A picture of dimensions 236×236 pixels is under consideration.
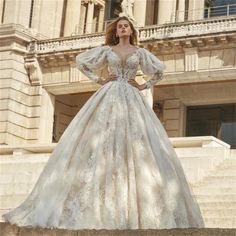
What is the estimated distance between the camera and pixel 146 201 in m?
5.89

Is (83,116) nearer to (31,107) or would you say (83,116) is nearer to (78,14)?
(31,107)

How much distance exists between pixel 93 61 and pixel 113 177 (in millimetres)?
1696

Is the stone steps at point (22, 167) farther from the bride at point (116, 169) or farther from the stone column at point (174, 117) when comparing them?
the stone column at point (174, 117)

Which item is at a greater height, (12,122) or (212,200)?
(12,122)

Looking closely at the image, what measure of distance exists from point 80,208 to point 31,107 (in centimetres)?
2255

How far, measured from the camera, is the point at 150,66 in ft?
23.4

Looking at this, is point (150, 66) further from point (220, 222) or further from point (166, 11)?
point (166, 11)

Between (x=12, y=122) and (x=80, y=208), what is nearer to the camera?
(x=80, y=208)

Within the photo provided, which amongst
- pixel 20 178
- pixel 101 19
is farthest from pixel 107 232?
pixel 101 19

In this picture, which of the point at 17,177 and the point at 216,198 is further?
the point at 17,177

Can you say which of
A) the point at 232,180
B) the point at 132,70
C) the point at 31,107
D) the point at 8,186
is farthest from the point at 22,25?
the point at 132,70

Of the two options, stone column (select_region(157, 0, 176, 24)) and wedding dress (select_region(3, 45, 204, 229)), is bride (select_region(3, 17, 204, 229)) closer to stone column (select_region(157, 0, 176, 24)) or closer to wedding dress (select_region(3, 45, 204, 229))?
wedding dress (select_region(3, 45, 204, 229))

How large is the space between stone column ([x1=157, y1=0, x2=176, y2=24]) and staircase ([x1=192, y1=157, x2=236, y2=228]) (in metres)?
15.1

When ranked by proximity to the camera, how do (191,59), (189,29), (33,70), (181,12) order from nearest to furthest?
(189,29)
(191,59)
(33,70)
(181,12)
